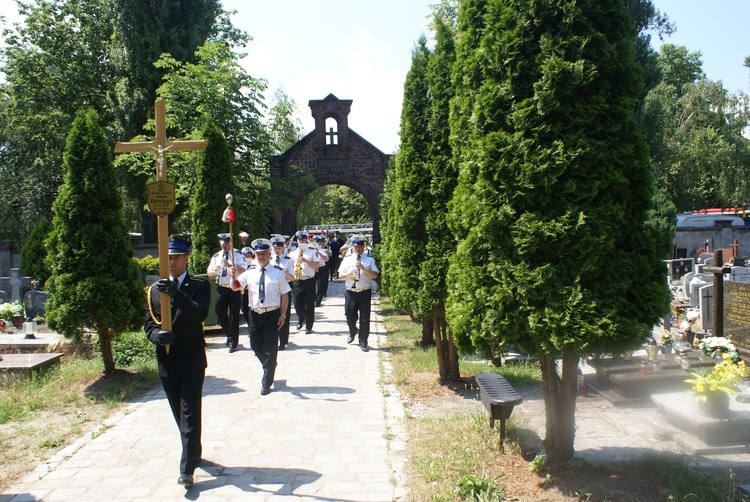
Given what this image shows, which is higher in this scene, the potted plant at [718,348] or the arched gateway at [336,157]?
the arched gateway at [336,157]

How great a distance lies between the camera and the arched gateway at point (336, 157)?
2883cm

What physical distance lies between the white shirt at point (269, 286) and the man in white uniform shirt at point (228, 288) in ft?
7.11

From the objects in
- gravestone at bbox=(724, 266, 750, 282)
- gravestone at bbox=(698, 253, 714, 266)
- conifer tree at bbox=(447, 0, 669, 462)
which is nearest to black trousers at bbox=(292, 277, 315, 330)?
conifer tree at bbox=(447, 0, 669, 462)

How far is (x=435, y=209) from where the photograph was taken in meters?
7.33

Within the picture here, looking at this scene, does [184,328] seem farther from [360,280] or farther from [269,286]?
[360,280]

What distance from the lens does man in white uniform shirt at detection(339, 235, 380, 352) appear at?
1006 centimetres

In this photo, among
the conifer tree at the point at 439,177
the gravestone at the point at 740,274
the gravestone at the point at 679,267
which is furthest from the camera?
the gravestone at the point at 679,267

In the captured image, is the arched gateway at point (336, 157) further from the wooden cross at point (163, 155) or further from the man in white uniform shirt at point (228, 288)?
the wooden cross at point (163, 155)

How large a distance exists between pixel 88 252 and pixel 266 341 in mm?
2621

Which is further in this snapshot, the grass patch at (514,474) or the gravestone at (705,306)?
the gravestone at (705,306)

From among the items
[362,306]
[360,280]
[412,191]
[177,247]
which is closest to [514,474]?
[177,247]

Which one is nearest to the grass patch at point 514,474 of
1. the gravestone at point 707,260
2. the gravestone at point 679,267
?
the gravestone at point 707,260

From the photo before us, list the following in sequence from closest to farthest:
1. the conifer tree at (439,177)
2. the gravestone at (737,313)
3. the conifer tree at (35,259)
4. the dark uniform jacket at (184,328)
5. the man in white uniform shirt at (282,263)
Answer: the dark uniform jacket at (184,328) < the conifer tree at (439,177) < the gravestone at (737,313) < the man in white uniform shirt at (282,263) < the conifer tree at (35,259)

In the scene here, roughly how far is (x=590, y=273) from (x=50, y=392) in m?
6.68
